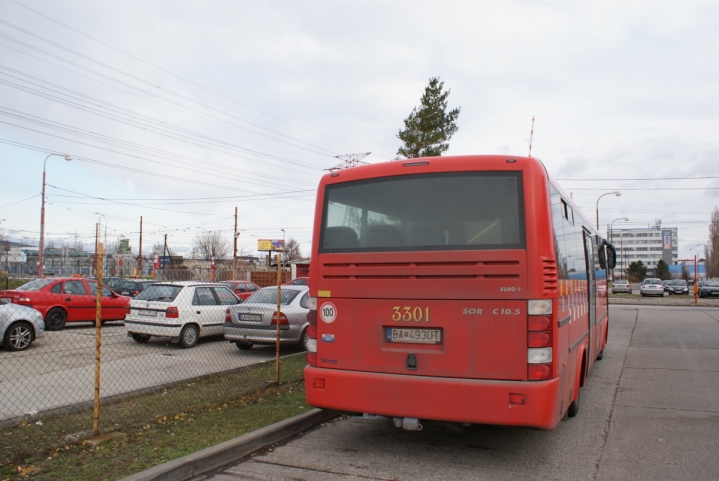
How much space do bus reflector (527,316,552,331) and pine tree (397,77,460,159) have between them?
19782 mm

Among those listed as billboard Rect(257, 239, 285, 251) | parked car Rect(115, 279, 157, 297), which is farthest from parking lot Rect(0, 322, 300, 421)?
billboard Rect(257, 239, 285, 251)

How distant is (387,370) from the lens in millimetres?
5438

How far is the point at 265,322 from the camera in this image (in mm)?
12570


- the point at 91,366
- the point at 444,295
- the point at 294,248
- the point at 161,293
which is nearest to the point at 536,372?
the point at 444,295

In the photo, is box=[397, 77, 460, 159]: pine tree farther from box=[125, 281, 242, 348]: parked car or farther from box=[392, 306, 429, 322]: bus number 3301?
box=[392, 306, 429, 322]: bus number 3301

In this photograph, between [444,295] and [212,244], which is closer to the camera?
[444,295]

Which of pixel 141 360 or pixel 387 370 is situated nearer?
pixel 387 370

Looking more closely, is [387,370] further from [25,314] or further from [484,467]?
[25,314]

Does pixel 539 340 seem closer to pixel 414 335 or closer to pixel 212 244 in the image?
pixel 414 335

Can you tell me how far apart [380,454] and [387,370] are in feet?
3.26

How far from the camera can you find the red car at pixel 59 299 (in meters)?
16.2

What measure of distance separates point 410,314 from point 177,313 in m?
9.41

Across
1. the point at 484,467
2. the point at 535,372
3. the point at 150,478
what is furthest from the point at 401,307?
the point at 150,478

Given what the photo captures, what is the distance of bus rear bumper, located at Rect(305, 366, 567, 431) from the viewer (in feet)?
16.0
